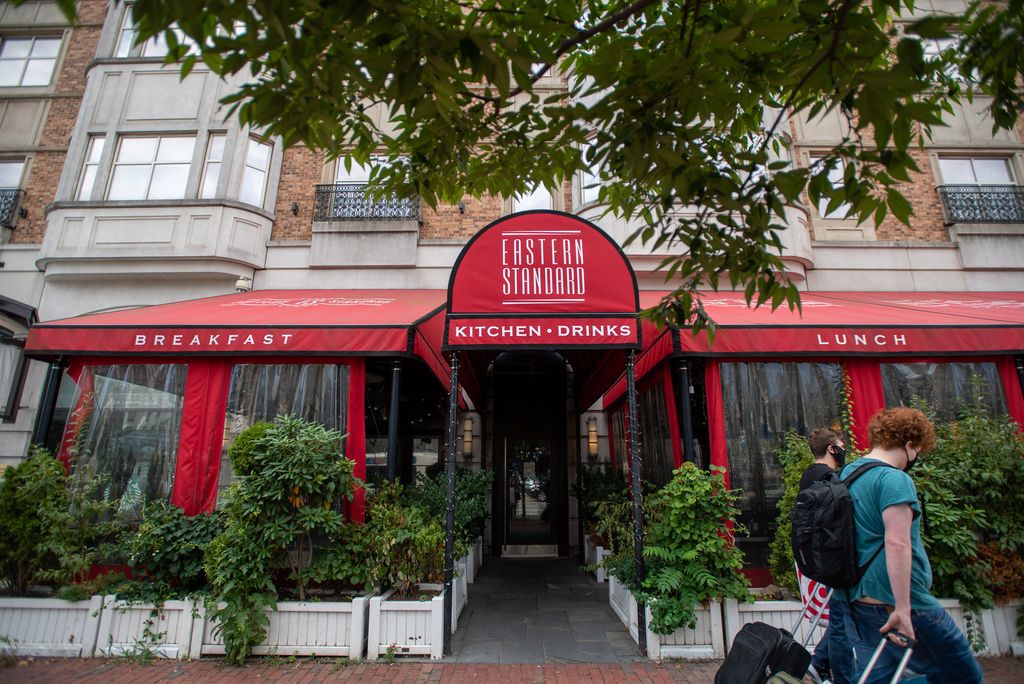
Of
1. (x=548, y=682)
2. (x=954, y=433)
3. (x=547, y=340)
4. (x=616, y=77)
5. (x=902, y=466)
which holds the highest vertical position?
(x=616, y=77)

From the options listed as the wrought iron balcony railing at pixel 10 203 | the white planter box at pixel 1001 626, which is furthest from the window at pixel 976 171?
the wrought iron balcony railing at pixel 10 203

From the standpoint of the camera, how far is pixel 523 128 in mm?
3703

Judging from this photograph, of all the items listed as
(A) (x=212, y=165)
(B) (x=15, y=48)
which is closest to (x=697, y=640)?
(A) (x=212, y=165)

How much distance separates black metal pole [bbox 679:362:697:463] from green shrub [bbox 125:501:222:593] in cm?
519

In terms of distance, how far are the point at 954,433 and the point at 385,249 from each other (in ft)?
31.0

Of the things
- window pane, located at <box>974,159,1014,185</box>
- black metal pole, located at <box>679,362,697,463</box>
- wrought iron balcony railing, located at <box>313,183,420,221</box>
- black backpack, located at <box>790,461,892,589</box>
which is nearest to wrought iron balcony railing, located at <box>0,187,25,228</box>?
wrought iron balcony railing, located at <box>313,183,420,221</box>

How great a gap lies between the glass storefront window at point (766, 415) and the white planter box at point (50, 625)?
7014 mm

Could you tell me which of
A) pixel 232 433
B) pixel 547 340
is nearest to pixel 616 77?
pixel 547 340

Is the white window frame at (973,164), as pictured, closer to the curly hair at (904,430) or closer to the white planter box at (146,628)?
the curly hair at (904,430)

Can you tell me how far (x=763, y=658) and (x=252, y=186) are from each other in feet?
38.9

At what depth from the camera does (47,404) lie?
19.8 feet

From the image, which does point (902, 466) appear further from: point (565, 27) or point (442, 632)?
point (442, 632)

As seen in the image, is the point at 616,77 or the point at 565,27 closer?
the point at 616,77

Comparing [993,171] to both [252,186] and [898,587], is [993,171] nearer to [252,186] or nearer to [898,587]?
[898,587]
